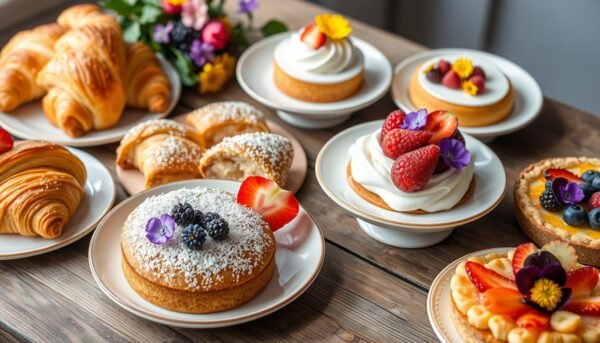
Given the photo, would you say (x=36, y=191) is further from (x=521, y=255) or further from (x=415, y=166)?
(x=521, y=255)

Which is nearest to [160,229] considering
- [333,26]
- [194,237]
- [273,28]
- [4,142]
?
[194,237]

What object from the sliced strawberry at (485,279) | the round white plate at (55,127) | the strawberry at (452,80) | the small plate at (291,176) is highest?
the sliced strawberry at (485,279)

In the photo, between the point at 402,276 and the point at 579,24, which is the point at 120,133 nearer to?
the point at 402,276

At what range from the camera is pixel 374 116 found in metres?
2.38

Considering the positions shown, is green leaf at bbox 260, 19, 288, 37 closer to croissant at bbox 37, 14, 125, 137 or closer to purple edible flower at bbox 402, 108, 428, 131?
croissant at bbox 37, 14, 125, 137

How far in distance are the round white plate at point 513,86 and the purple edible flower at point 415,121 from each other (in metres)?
0.35

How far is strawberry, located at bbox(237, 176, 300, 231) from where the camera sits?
5.91 feet

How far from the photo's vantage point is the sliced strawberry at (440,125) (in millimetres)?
1842

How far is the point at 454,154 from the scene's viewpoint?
1828mm

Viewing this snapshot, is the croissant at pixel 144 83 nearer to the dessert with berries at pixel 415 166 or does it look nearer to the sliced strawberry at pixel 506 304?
the dessert with berries at pixel 415 166

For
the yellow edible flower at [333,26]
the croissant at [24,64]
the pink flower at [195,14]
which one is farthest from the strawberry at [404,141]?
the croissant at [24,64]

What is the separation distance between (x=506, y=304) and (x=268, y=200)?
0.61 m

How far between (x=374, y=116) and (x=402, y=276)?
71 cm

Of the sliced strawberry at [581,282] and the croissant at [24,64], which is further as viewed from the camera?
the croissant at [24,64]
